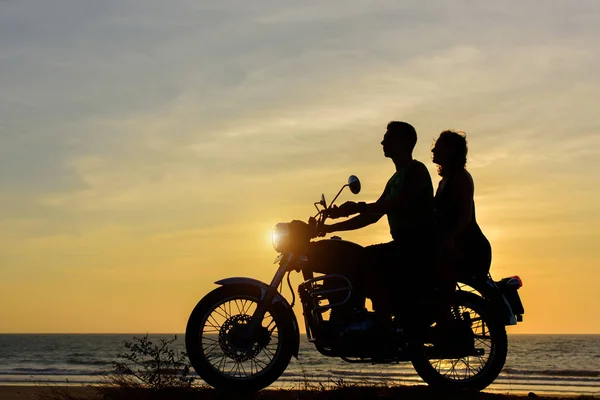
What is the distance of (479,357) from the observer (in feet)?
29.8

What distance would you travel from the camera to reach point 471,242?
8.70m

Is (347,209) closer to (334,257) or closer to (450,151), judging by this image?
(334,257)

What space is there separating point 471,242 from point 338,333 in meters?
1.70

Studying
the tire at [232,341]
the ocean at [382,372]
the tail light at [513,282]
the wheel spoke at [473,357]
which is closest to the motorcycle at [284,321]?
the tire at [232,341]

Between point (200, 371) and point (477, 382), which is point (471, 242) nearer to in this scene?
point (477, 382)

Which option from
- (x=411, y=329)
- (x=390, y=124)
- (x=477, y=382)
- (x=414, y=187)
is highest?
(x=390, y=124)

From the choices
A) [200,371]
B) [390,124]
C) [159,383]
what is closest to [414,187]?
[390,124]

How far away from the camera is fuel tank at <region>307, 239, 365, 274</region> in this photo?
823 centimetres

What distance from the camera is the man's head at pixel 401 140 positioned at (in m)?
8.36

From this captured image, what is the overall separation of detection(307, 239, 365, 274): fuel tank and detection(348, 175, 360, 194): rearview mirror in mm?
745

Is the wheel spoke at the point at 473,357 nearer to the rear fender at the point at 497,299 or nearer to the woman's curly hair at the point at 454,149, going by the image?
the rear fender at the point at 497,299

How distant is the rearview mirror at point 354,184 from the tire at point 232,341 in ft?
4.66

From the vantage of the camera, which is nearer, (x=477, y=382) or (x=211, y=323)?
(x=211, y=323)

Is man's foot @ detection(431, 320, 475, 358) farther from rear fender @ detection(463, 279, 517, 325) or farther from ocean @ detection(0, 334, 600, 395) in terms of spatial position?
ocean @ detection(0, 334, 600, 395)
